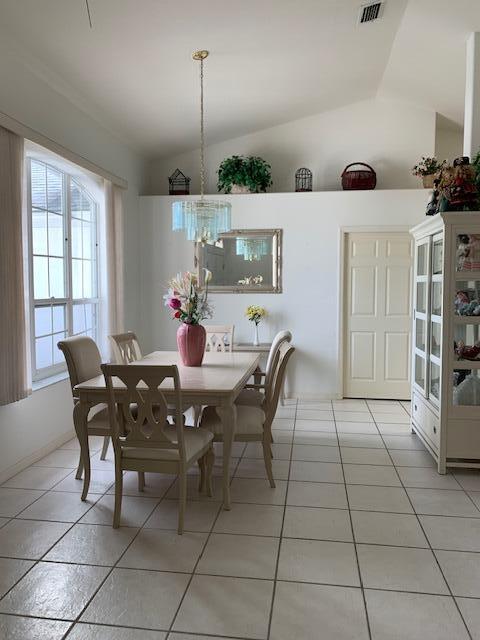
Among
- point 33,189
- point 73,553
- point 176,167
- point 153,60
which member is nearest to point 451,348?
point 73,553

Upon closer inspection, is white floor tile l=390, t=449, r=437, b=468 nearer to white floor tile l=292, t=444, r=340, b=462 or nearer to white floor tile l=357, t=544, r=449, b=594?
white floor tile l=292, t=444, r=340, b=462

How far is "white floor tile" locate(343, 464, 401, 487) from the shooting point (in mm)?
3387

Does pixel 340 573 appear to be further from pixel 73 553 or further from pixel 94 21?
pixel 94 21

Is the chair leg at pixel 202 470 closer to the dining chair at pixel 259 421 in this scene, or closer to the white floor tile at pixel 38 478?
the dining chair at pixel 259 421

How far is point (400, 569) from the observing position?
7.70 ft

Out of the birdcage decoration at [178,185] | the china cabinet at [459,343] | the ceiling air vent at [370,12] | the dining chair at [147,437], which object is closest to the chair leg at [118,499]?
the dining chair at [147,437]

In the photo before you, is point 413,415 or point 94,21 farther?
point 413,415

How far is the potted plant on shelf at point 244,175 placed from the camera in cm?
575

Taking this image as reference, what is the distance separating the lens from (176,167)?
6230mm

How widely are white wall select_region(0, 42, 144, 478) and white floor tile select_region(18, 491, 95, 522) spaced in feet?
1.58

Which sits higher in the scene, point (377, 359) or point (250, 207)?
point (250, 207)

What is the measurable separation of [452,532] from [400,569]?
523mm

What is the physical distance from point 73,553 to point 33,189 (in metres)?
2.73

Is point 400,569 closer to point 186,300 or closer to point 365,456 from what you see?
point 365,456
